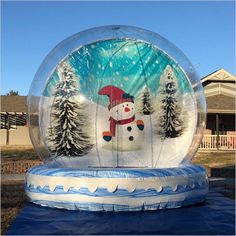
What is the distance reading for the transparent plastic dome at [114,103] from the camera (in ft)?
29.2

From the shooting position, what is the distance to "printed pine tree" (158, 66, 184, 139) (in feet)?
29.7

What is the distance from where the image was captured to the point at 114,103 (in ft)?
29.3

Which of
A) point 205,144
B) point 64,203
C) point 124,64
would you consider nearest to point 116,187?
point 64,203

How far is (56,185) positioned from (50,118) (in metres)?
1.94

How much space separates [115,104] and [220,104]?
18.4m

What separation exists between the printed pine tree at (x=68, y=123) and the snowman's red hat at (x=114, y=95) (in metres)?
0.56

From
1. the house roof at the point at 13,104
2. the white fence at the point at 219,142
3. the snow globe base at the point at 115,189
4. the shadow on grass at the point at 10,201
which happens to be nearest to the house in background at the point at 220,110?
the white fence at the point at 219,142

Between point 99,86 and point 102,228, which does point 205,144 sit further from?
point 102,228

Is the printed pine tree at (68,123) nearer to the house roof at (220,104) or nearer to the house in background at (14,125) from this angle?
the house roof at (220,104)

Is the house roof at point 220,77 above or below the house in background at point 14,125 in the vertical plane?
above

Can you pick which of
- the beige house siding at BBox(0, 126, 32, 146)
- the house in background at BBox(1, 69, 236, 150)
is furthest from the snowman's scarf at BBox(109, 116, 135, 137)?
the beige house siding at BBox(0, 126, 32, 146)

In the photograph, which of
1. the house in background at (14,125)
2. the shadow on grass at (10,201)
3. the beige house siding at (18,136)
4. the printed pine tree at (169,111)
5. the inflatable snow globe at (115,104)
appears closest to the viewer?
the shadow on grass at (10,201)

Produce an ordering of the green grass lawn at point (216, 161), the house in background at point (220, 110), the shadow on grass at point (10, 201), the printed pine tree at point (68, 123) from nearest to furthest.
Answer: the shadow on grass at point (10, 201) → the printed pine tree at point (68, 123) → the green grass lawn at point (216, 161) → the house in background at point (220, 110)

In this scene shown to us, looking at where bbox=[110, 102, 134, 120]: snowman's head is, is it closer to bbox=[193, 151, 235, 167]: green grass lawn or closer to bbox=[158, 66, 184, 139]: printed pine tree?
bbox=[158, 66, 184, 139]: printed pine tree
